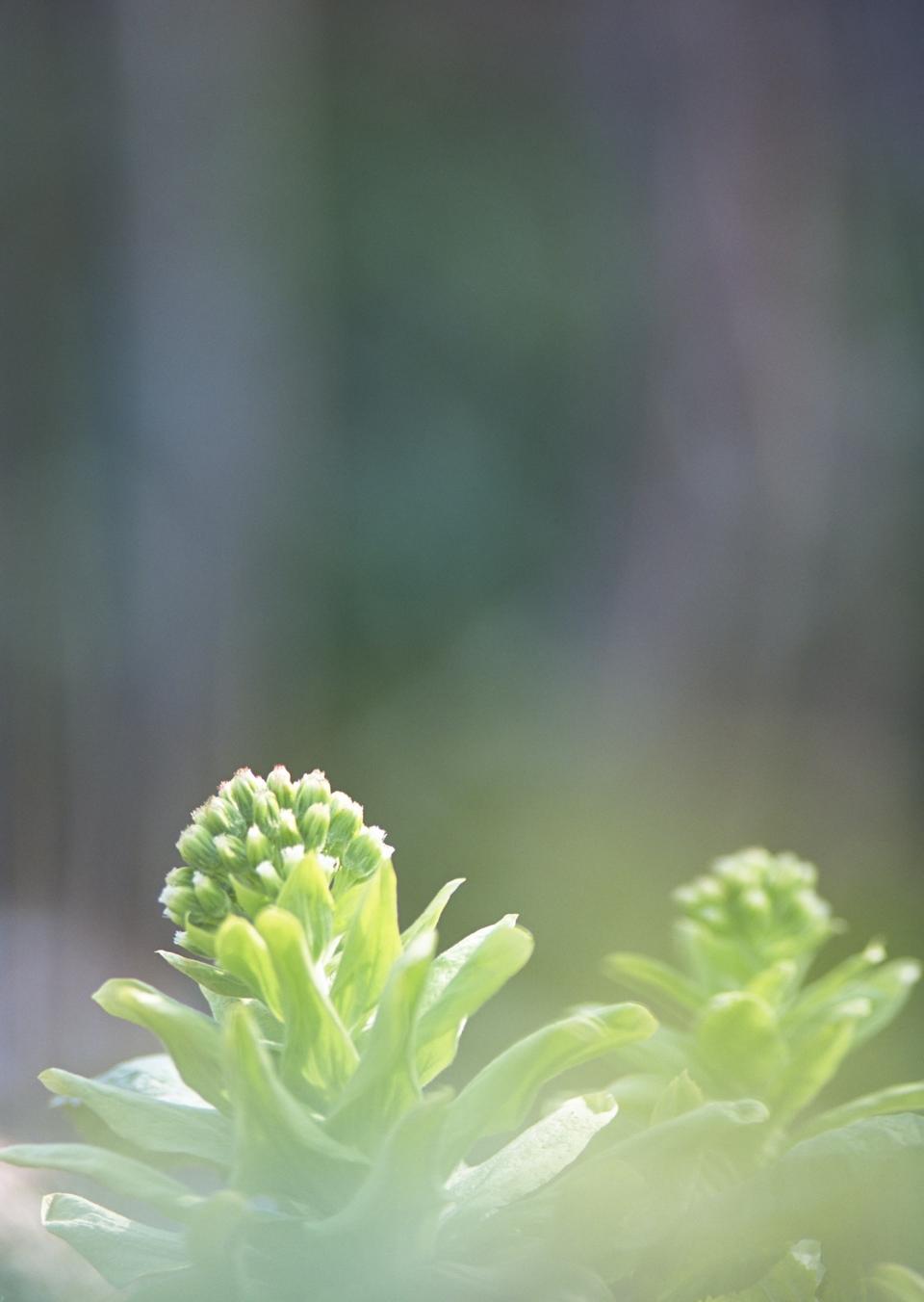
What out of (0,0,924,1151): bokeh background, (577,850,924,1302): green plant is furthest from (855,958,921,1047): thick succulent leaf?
(0,0,924,1151): bokeh background

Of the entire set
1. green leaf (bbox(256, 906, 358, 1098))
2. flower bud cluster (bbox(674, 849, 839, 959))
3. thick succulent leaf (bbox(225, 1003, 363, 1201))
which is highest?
flower bud cluster (bbox(674, 849, 839, 959))

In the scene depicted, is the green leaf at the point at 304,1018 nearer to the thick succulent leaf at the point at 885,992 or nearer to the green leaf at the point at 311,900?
the green leaf at the point at 311,900

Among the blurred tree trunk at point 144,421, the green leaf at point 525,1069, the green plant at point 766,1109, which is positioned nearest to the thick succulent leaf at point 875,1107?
the green plant at point 766,1109

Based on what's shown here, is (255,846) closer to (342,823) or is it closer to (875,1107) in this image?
(342,823)

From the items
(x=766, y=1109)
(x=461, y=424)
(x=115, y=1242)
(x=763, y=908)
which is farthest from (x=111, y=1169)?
(x=461, y=424)

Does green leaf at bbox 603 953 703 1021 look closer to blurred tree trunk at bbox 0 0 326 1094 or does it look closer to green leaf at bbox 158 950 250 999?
green leaf at bbox 158 950 250 999

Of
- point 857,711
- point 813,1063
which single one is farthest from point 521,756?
point 813,1063
